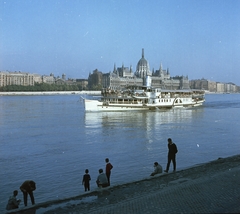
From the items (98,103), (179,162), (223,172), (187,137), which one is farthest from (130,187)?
(98,103)

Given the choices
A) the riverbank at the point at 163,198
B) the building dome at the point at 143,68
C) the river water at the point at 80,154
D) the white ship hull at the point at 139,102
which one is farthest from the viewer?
the building dome at the point at 143,68

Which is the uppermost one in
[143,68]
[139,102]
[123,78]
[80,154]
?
[143,68]

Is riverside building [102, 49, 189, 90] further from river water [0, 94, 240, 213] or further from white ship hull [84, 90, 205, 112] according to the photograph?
river water [0, 94, 240, 213]

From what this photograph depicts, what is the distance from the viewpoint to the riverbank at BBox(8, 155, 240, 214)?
6.64 m

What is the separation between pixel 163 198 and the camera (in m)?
7.28

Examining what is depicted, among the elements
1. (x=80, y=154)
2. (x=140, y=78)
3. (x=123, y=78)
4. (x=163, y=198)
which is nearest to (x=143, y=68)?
(x=140, y=78)

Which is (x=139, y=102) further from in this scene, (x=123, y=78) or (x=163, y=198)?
(x=123, y=78)

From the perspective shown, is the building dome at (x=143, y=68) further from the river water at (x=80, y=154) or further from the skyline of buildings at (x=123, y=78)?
the river water at (x=80, y=154)

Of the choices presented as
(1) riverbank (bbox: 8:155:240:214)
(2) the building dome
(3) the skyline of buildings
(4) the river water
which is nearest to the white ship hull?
(4) the river water

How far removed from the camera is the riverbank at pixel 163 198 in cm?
664

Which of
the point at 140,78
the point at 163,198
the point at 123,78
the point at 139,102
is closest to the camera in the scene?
the point at 163,198

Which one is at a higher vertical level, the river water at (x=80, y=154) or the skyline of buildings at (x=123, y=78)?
the skyline of buildings at (x=123, y=78)

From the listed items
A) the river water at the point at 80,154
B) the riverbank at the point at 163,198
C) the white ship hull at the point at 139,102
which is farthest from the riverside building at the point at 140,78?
the riverbank at the point at 163,198

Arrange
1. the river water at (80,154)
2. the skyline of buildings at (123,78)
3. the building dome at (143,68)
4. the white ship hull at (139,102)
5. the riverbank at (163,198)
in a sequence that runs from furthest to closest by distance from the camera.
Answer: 1. the building dome at (143,68)
2. the skyline of buildings at (123,78)
3. the white ship hull at (139,102)
4. the river water at (80,154)
5. the riverbank at (163,198)
